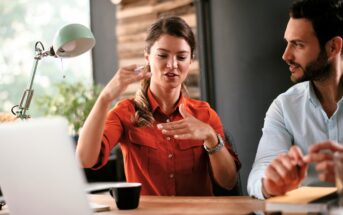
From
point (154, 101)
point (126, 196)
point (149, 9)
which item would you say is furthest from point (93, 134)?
point (149, 9)

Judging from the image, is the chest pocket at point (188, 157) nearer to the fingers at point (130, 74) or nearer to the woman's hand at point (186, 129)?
the woman's hand at point (186, 129)

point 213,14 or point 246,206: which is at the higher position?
point 213,14

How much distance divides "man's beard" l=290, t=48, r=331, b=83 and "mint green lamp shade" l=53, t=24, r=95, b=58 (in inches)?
34.3

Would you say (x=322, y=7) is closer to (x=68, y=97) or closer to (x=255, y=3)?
(x=255, y=3)

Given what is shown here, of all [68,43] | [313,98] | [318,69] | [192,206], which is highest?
[68,43]

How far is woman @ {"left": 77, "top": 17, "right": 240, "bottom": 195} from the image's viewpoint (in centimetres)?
227

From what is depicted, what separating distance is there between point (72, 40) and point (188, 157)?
728 millimetres

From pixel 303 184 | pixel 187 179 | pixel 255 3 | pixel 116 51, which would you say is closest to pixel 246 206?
pixel 303 184

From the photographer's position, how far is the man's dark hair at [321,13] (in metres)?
2.22

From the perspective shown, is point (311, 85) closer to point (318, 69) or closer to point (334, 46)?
point (318, 69)

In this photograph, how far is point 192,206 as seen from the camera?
1758 mm

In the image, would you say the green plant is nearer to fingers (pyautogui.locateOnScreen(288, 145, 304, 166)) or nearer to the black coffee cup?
the black coffee cup

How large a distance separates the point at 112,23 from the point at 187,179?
2952mm

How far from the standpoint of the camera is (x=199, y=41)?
14.0 feet
